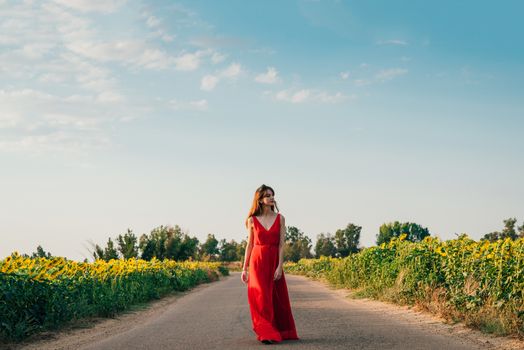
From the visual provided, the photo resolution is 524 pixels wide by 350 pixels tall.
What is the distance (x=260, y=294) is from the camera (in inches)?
351

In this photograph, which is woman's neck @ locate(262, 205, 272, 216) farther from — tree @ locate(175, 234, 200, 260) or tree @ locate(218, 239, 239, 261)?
tree @ locate(218, 239, 239, 261)

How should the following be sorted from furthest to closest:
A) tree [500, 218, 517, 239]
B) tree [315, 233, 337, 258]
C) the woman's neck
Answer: tree [315, 233, 337, 258]
tree [500, 218, 517, 239]
the woman's neck

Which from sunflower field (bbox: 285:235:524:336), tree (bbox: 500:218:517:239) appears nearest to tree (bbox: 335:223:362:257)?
tree (bbox: 500:218:517:239)

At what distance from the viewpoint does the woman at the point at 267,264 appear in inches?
349

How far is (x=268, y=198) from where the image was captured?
356 inches

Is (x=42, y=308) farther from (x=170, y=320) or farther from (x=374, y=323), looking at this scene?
(x=374, y=323)

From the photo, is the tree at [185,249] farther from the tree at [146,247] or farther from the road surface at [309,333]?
the road surface at [309,333]

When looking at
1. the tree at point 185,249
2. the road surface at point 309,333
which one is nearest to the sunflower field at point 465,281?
the road surface at point 309,333

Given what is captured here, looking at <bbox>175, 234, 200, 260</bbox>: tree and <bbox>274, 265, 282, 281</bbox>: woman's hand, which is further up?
<bbox>175, 234, 200, 260</bbox>: tree

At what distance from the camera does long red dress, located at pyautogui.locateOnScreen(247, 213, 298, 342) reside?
8758mm

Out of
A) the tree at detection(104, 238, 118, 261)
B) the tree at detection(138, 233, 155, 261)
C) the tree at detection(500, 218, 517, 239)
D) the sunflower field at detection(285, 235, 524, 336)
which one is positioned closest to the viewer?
the sunflower field at detection(285, 235, 524, 336)

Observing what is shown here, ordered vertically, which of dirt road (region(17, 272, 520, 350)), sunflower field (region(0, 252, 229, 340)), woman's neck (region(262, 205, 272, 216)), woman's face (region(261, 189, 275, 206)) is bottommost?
dirt road (region(17, 272, 520, 350))

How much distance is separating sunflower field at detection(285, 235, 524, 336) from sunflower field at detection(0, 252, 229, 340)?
26.4ft

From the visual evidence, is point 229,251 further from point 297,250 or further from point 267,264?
point 267,264
